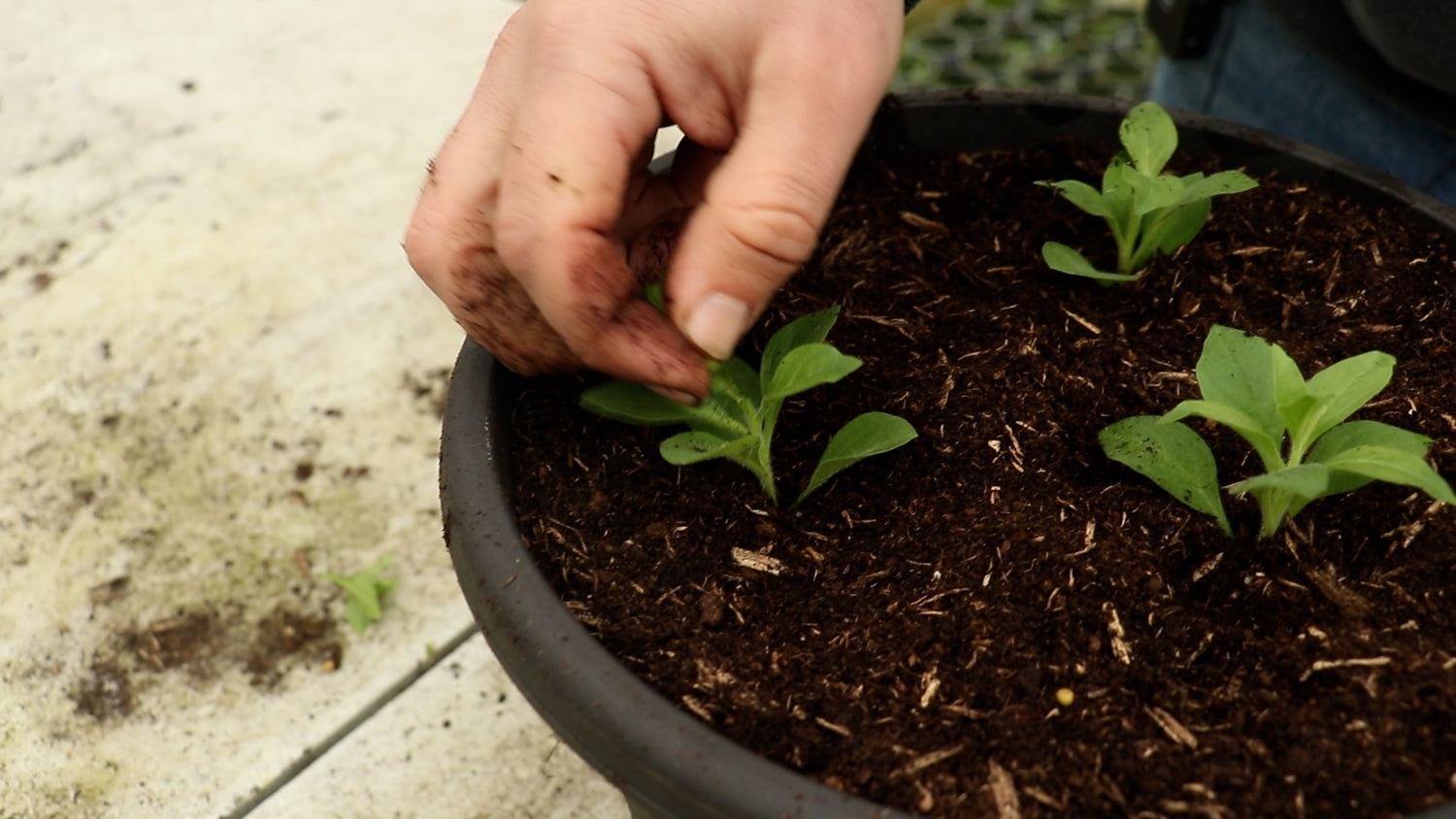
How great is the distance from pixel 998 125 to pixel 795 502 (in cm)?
56

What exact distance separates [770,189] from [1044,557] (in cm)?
36

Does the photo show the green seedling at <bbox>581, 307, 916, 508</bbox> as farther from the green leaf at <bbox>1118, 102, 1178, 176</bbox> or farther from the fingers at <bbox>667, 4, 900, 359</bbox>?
the green leaf at <bbox>1118, 102, 1178, 176</bbox>

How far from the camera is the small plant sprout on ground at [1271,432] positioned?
2.53 feet

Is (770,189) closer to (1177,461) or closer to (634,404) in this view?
(634,404)

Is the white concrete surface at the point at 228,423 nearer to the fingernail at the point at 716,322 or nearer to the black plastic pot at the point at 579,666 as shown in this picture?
the black plastic pot at the point at 579,666

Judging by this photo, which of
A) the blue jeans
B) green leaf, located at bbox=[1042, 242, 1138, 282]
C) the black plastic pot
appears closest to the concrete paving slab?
the black plastic pot

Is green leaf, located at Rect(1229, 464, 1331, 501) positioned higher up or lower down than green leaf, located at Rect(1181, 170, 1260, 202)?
lower down

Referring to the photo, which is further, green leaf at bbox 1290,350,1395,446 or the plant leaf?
the plant leaf

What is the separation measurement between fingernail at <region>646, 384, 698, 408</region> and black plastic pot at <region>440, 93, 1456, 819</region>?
144 millimetres

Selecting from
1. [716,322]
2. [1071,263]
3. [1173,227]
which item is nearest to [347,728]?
[716,322]

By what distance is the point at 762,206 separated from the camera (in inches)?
30.0

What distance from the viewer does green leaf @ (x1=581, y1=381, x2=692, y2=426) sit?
3.03 ft

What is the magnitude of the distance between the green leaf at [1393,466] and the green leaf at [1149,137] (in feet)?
1.28

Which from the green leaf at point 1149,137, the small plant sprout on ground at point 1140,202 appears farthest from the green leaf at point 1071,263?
the green leaf at point 1149,137
